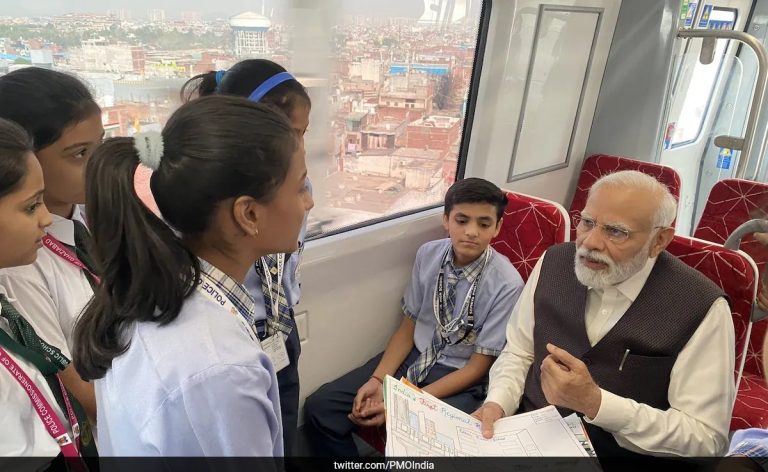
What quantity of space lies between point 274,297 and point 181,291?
695mm

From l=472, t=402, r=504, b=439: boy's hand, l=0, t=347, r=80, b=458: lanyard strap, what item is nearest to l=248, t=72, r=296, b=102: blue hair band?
l=0, t=347, r=80, b=458: lanyard strap

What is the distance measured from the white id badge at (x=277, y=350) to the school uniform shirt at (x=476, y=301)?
0.71m

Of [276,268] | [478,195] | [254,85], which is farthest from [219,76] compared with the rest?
[478,195]

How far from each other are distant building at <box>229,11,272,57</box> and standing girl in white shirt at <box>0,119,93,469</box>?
794 millimetres

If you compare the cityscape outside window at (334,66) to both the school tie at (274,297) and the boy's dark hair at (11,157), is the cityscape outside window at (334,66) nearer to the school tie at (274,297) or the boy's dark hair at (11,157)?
the boy's dark hair at (11,157)

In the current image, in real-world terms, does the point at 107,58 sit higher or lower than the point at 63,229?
higher

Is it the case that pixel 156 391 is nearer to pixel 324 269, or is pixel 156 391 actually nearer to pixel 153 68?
pixel 153 68

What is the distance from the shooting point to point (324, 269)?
1931 mm

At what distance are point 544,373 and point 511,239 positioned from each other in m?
0.89

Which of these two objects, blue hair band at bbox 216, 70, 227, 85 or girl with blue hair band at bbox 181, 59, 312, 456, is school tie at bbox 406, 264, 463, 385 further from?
blue hair band at bbox 216, 70, 227, 85

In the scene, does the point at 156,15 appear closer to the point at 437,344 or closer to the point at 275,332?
the point at 275,332

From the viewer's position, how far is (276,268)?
144cm

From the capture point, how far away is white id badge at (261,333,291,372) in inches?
56.9

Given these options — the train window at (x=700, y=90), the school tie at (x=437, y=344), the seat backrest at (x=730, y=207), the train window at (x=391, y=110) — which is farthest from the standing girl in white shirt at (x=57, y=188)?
the train window at (x=700, y=90)
